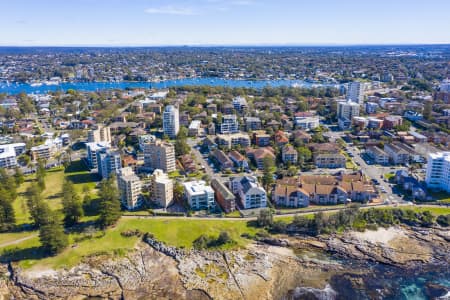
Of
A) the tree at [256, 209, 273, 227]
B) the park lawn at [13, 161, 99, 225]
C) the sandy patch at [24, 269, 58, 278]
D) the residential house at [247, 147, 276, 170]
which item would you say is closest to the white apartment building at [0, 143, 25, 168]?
the park lawn at [13, 161, 99, 225]

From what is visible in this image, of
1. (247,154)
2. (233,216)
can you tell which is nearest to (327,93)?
(247,154)

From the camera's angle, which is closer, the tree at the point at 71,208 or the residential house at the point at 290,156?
the tree at the point at 71,208

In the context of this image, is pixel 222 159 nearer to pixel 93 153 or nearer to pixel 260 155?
pixel 260 155

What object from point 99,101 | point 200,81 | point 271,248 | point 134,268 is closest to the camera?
point 134,268

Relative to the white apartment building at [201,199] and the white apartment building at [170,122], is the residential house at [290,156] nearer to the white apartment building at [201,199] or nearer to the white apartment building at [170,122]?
the white apartment building at [201,199]

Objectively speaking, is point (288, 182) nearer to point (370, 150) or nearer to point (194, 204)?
point (194, 204)

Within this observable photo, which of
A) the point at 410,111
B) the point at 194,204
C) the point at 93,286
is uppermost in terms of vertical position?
the point at 410,111

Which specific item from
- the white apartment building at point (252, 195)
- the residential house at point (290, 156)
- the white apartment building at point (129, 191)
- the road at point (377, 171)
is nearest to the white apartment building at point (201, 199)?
the white apartment building at point (252, 195)
